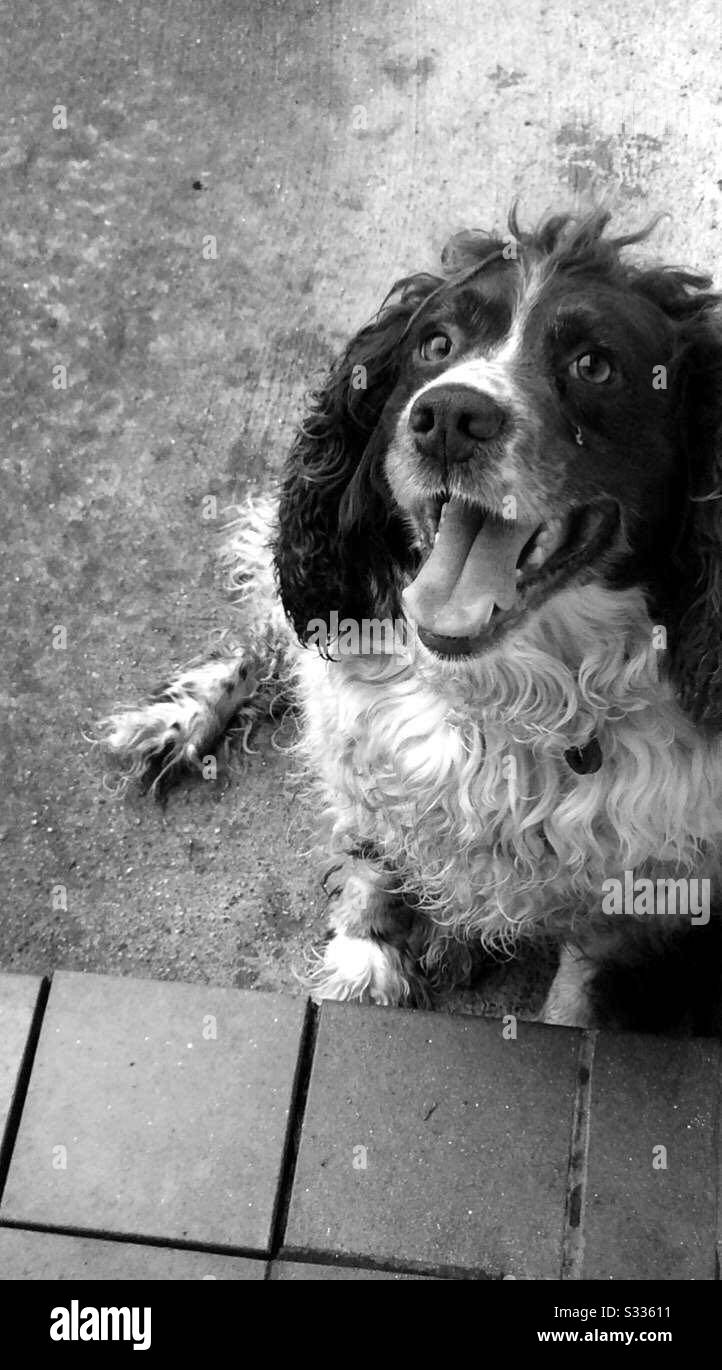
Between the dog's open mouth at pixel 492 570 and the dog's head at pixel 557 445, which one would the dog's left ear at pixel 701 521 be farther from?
the dog's open mouth at pixel 492 570

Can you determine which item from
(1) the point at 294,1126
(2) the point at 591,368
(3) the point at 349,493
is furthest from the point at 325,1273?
(2) the point at 591,368

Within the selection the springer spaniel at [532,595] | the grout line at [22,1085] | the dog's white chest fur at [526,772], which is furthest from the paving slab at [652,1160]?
the grout line at [22,1085]

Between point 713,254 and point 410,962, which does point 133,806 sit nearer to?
point 410,962

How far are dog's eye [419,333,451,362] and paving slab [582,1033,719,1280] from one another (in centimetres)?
162

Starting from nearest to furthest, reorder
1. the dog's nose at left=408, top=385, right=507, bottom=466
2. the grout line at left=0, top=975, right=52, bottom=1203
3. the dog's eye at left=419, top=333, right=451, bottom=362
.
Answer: the dog's nose at left=408, top=385, right=507, bottom=466, the dog's eye at left=419, top=333, right=451, bottom=362, the grout line at left=0, top=975, right=52, bottom=1203

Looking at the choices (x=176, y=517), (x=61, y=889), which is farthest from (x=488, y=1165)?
(x=176, y=517)

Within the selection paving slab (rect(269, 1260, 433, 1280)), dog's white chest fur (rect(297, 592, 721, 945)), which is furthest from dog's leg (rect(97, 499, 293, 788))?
paving slab (rect(269, 1260, 433, 1280))

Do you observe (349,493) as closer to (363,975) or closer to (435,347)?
(435,347)

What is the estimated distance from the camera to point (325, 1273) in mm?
2742

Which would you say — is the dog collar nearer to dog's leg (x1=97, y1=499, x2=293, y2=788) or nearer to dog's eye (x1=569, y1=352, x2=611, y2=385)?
dog's eye (x1=569, y1=352, x2=611, y2=385)

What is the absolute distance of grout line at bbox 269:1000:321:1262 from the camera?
279cm

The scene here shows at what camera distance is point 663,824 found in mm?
2590

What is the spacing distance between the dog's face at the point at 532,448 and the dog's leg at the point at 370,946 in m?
1.15

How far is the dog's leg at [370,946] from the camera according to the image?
10.9ft
